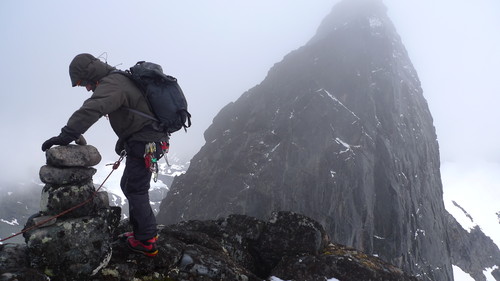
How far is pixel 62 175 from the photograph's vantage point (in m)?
7.34

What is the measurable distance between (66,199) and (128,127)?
2.30 metres

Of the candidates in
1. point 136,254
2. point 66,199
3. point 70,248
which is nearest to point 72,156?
point 66,199

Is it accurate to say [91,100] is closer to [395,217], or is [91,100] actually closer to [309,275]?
[309,275]

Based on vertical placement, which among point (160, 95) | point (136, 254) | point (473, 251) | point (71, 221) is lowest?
point (136, 254)

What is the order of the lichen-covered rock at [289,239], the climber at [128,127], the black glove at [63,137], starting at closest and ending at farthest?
the black glove at [63,137]
the climber at [128,127]
the lichen-covered rock at [289,239]

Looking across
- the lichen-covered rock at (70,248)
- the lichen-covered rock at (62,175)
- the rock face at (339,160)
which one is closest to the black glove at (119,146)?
the lichen-covered rock at (62,175)

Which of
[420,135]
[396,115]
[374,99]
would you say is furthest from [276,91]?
[420,135]

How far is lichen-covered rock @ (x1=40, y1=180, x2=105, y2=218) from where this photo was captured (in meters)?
7.18

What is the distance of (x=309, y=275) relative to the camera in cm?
Answer: 948

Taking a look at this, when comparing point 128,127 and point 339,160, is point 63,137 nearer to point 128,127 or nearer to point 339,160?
point 128,127

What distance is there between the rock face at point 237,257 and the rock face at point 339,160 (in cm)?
6307

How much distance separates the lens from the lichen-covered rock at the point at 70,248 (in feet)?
21.0

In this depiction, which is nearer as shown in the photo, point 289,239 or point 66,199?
point 66,199

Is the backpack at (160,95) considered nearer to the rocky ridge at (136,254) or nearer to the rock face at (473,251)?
the rocky ridge at (136,254)
